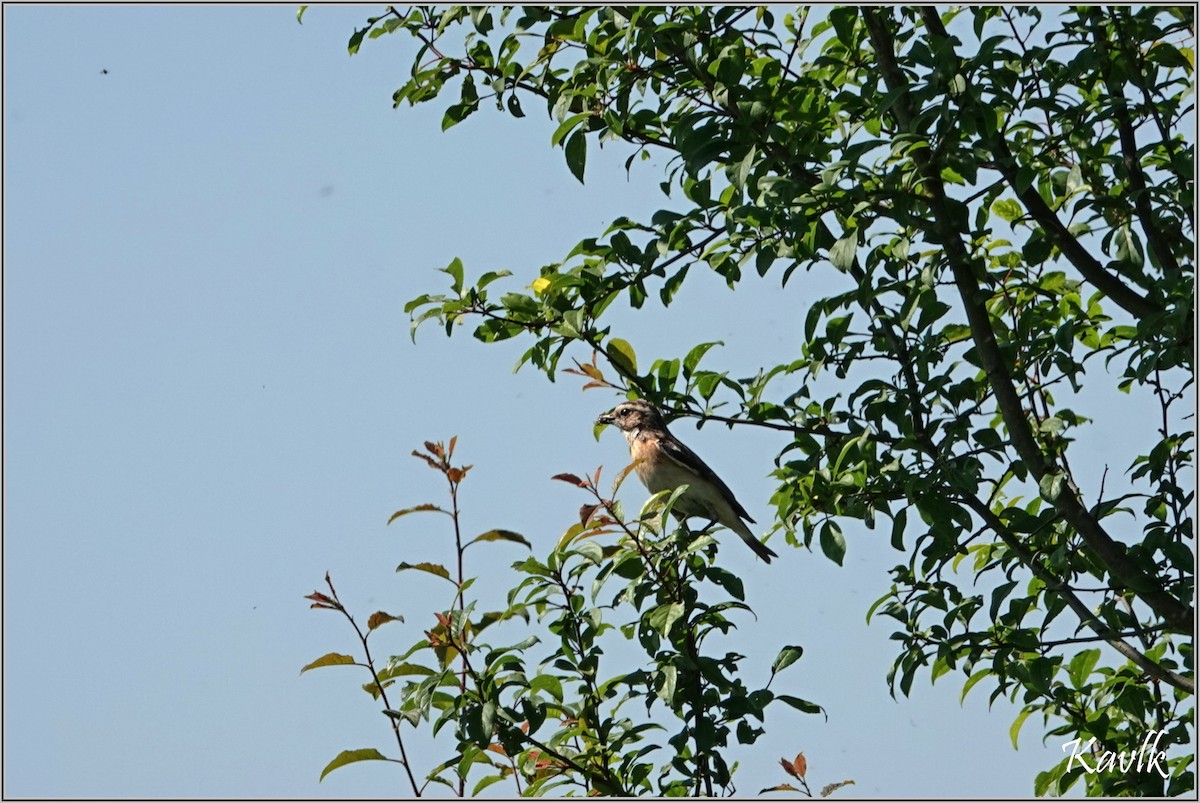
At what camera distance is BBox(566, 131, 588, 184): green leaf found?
544 cm

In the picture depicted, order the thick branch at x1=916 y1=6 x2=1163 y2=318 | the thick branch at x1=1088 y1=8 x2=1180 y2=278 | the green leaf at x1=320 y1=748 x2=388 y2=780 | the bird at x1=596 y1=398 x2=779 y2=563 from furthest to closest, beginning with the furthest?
Answer: the bird at x1=596 y1=398 x2=779 y2=563
the thick branch at x1=916 y1=6 x2=1163 y2=318
the thick branch at x1=1088 y1=8 x2=1180 y2=278
the green leaf at x1=320 y1=748 x2=388 y2=780

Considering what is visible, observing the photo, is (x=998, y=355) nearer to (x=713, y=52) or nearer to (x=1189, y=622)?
(x=1189, y=622)

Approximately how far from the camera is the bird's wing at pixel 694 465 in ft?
27.0

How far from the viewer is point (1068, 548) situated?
588 cm

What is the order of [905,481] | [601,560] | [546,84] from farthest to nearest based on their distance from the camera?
[546,84]
[905,481]
[601,560]

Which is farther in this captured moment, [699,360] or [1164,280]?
[699,360]

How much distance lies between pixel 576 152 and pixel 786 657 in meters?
2.26

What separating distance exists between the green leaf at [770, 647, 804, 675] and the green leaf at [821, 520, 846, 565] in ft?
1.35

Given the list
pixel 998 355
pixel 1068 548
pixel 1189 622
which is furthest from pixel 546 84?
pixel 1189 622

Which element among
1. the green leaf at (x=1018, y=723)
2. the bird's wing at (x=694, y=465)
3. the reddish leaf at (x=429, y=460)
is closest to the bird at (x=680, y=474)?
the bird's wing at (x=694, y=465)

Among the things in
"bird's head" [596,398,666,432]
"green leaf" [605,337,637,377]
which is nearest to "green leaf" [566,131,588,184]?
"green leaf" [605,337,637,377]

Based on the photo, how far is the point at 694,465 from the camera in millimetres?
8281

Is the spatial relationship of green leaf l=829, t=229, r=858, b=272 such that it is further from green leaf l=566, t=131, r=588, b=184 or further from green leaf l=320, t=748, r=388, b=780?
green leaf l=320, t=748, r=388, b=780

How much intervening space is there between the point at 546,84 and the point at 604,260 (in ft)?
2.93
